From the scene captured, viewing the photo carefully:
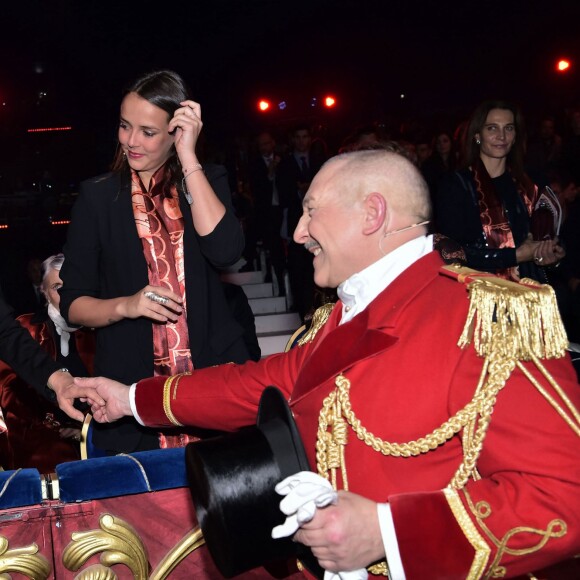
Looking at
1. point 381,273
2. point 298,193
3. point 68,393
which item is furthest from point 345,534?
point 298,193

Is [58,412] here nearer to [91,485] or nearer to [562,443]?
[91,485]

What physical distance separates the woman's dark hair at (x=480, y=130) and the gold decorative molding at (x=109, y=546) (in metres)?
2.46

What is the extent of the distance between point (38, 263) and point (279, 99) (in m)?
8.79

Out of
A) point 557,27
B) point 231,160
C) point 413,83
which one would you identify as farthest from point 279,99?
point 231,160

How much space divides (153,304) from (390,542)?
1050mm

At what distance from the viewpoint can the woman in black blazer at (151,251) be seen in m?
2.31

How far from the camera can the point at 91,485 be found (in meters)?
1.95

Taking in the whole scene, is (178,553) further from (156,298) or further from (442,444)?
(442,444)

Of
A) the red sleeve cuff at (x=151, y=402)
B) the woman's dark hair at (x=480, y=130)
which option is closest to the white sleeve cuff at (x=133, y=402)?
the red sleeve cuff at (x=151, y=402)

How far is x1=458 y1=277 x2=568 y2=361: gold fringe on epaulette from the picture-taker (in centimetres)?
143

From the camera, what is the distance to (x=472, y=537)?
4.40 ft

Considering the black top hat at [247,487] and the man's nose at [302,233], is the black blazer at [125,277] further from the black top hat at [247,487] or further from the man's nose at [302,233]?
the black top hat at [247,487]

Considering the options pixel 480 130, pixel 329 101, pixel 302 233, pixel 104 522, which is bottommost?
pixel 104 522

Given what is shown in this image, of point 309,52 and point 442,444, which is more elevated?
point 309,52
